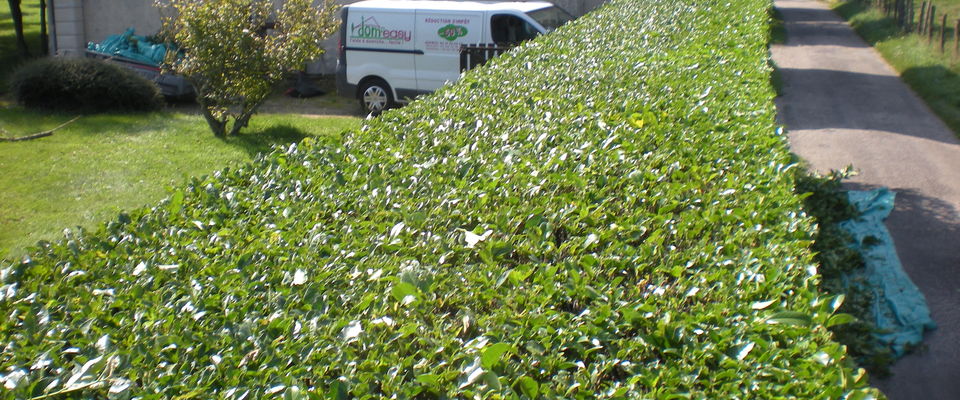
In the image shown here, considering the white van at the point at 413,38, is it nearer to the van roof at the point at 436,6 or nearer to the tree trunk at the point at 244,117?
the van roof at the point at 436,6

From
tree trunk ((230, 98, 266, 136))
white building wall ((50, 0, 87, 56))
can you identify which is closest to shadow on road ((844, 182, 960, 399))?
tree trunk ((230, 98, 266, 136))

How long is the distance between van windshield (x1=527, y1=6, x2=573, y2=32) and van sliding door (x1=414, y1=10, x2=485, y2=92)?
1043 mm

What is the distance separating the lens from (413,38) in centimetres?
1402

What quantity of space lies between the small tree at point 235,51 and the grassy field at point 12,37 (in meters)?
8.11

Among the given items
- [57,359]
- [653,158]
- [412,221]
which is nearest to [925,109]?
[653,158]

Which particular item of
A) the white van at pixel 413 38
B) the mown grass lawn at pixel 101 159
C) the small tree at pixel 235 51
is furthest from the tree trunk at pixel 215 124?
the white van at pixel 413 38

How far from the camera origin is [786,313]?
2242 millimetres

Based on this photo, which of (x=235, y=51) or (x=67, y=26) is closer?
(x=235, y=51)

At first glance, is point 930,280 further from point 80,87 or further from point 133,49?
point 133,49

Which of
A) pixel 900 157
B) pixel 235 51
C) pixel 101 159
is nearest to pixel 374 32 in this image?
pixel 235 51

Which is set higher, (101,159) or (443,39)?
(443,39)

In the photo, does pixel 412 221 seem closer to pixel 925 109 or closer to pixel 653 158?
pixel 653 158

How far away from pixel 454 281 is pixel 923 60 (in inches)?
684

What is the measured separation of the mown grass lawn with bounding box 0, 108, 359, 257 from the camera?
28.2 feet
